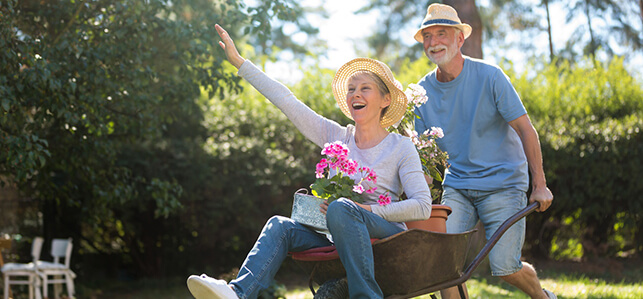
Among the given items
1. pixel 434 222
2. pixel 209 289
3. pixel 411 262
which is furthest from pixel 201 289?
pixel 434 222

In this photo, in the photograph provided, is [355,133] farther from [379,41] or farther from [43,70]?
[379,41]

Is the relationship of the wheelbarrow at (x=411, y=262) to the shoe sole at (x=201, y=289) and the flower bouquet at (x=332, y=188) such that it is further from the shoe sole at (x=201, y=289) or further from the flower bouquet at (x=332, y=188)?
the shoe sole at (x=201, y=289)

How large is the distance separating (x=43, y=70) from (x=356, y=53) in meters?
19.3

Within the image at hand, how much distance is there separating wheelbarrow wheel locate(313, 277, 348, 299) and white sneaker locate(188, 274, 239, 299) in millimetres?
393

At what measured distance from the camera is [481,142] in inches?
133

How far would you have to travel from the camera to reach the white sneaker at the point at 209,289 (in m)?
2.27

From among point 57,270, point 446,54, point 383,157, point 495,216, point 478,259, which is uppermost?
point 446,54

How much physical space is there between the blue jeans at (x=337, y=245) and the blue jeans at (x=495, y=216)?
0.88 metres

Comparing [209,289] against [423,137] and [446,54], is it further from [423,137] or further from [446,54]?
[446,54]

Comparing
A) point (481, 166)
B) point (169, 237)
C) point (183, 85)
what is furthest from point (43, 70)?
point (169, 237)

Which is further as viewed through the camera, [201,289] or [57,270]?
[57,270]

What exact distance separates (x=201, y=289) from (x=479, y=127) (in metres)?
1.75

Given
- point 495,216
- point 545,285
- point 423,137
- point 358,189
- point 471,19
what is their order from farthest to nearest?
point 471,19 → point 545,285 → point 495,216 → point 423,137 → point 358,189

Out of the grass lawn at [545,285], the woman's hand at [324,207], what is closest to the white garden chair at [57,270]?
the grass lawn at [545,285]
